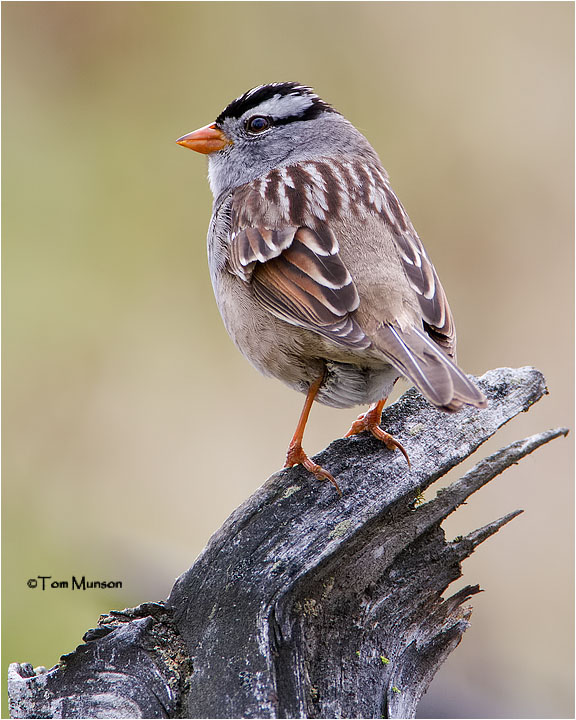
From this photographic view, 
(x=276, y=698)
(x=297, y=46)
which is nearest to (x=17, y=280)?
(x=297, y=46)

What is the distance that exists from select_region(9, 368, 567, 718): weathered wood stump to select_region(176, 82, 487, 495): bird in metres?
0.19

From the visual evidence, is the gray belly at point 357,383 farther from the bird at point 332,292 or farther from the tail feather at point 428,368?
the tail feather at point 428,368

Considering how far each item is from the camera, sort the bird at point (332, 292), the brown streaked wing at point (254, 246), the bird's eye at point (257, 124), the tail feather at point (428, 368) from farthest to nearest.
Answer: the bird's eye at point (257, 124), the brown streaked wing at point (254, 246), the bird at point (332, 292), the tail feather at point (428, 368)

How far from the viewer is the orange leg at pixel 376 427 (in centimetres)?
307

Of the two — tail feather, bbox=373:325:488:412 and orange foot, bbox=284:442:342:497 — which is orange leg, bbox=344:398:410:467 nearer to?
orange foot, bbox=284:442:342:497

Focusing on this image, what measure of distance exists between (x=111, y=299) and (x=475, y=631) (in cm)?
310

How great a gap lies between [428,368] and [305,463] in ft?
1.82

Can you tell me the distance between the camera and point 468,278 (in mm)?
5836

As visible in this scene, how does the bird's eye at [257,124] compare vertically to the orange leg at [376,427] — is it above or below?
above

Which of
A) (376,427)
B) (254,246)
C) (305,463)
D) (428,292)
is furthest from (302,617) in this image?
(254,246)

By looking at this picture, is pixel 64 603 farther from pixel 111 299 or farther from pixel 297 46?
pixel 297 46

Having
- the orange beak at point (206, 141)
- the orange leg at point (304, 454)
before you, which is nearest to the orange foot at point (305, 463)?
the orange leg at point (304, 454)

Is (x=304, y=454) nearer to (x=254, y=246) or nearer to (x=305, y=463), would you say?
(x=305, y=463)

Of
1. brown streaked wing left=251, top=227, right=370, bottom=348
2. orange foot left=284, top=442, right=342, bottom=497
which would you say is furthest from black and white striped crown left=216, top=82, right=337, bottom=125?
orange foot left=284, top=442, right=342, bottom=497
